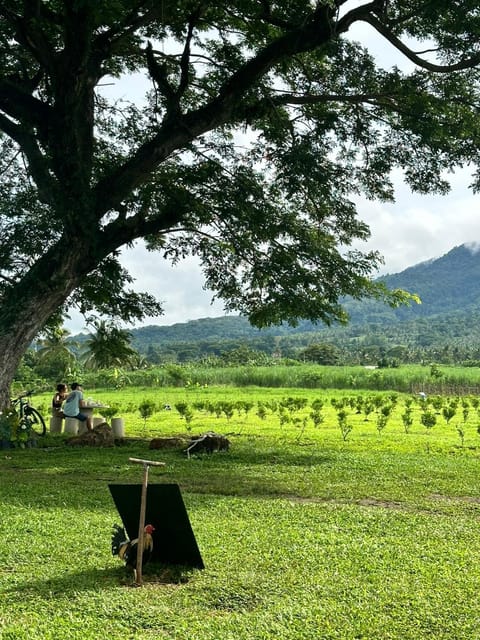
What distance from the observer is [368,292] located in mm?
13984

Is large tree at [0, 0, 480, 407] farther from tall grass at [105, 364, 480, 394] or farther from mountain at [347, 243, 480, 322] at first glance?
mountain at [347, 243, 480, 322]

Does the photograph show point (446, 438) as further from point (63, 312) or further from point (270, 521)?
point (270, 521)

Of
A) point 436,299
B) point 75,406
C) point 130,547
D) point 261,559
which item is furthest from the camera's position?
point 436,299

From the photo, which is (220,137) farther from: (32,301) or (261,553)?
(261,553)

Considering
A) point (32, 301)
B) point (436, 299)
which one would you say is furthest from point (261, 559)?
point (436, 299)

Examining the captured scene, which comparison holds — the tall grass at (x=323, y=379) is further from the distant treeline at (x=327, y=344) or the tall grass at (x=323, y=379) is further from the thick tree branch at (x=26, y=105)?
the thick tree branch at (x=26, y=105)

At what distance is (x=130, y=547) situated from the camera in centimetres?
491

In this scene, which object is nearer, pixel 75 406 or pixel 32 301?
pixel 32 301

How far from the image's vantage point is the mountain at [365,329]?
11625cm

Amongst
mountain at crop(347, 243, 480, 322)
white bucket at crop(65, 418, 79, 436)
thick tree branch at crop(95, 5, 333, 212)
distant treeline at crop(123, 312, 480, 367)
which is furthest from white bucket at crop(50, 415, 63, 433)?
mountain at crop(347, 243, 480, 322)

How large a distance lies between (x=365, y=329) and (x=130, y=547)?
503 feet

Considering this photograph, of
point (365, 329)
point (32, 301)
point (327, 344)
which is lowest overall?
point (32, 301)

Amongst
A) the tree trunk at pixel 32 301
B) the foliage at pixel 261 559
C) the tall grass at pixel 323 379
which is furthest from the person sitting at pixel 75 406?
the tall grass at pixel 323 379

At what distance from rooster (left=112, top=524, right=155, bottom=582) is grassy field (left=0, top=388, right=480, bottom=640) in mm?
102
